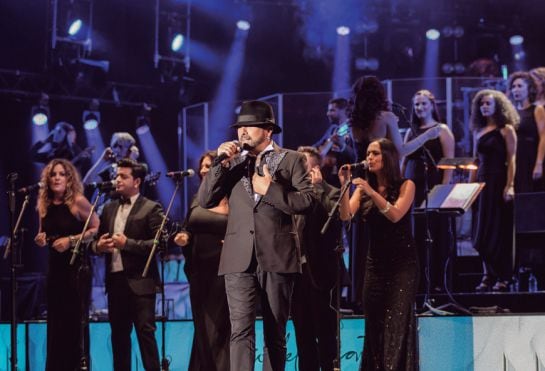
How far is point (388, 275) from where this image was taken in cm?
659

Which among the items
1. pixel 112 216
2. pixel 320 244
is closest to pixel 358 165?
pixel 320 244

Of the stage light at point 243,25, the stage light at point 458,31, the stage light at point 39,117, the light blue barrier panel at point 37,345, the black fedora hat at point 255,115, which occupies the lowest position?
the light blue barrier panel at point 37,345

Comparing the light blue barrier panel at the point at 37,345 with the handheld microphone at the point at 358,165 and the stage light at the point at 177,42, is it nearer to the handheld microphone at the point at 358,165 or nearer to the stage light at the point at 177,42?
the handheld microphone at the point at 358,165

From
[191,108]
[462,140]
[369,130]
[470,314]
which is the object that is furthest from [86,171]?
[470,314]

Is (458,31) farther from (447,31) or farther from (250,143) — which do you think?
(250,143)

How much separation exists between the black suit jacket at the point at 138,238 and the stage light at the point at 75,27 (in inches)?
191

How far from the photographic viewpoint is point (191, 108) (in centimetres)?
1225

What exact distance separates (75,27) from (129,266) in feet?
18.0

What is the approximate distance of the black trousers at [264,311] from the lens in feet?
17.0

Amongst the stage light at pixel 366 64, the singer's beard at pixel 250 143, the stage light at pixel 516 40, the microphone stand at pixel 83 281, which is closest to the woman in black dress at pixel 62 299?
the microphone stand at pixel 83 281

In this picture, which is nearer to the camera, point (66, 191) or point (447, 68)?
point (66, 191)

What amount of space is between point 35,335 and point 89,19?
5259 mm

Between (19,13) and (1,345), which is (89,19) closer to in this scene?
(19,13)

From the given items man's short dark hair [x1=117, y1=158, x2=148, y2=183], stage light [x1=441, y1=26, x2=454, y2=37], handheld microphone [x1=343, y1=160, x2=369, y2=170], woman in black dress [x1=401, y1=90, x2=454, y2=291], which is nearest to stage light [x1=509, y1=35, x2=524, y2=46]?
stage light [x1=441, y1=26, x2=454, y2=37]
